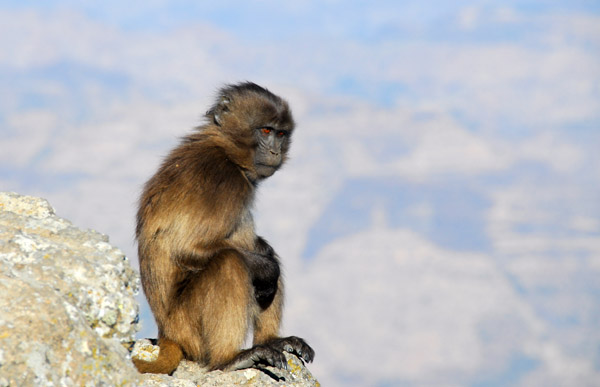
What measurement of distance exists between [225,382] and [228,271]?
1.11m

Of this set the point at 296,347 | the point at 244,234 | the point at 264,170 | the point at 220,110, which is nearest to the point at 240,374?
the point at 296,347

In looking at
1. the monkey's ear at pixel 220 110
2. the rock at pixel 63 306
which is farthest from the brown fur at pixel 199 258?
the rock at pixel 63 306

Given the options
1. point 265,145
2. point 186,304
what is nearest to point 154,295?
point 186,304

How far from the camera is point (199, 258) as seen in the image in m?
7.34

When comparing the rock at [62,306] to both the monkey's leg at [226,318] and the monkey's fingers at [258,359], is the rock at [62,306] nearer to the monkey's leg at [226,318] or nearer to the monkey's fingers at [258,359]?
the monkey's leg at [226,318]

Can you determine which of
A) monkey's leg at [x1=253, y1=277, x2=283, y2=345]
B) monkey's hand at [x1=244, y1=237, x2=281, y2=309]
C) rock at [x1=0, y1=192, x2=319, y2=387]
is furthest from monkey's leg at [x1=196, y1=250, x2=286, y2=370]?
rock at [x1=0, y1=192, x2=319, y2=387]

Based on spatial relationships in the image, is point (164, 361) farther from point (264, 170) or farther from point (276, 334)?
point (264, 170)

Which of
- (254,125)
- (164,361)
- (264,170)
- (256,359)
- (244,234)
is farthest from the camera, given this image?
(254,125)

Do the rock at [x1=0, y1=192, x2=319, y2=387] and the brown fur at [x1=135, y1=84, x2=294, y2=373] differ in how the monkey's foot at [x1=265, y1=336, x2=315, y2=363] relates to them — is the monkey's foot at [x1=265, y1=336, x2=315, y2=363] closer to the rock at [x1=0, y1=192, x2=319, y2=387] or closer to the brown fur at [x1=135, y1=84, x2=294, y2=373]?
the brown fur at [x1=135, y1=84, x2=294, y2=373]

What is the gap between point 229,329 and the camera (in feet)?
23.1

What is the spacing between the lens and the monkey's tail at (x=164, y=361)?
251 inches

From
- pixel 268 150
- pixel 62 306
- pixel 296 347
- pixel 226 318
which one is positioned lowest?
pixel 62 306

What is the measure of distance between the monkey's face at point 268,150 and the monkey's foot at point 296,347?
2.03m

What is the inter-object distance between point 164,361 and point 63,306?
122 inches
